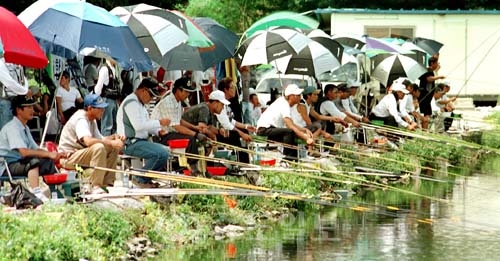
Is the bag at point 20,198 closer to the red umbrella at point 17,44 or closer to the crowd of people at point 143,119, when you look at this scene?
the crowd of people at point 143,119

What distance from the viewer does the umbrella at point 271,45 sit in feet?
63.6

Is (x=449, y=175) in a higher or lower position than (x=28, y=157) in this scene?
lower

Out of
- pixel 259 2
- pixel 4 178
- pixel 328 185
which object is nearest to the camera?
pixel 4 178

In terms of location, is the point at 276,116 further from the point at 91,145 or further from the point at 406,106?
the point at 406,106

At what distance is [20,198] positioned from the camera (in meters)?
11.8

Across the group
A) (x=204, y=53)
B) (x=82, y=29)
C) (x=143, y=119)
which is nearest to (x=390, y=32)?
(x=204, y=53)

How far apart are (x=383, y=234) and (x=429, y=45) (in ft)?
51.9

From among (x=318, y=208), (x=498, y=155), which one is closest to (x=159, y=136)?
(x=318, y=208)

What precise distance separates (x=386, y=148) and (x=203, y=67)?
5.55m

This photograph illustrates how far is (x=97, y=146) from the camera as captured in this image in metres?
13.0

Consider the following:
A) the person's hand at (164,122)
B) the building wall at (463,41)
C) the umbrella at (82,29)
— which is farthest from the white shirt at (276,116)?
the building wall at (463,41)

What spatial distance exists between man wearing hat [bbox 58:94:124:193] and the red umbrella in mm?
1402

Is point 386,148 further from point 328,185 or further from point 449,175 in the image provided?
point 328,185

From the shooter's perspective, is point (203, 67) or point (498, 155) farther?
point (498, 155)
